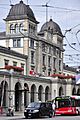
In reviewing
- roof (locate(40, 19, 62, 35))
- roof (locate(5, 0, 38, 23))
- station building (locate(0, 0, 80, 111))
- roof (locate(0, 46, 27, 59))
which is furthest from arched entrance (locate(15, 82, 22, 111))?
roof (locate(40, 19, 62, 35))

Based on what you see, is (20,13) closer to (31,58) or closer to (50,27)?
(31,58)

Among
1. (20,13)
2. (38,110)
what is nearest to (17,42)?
(20,13)

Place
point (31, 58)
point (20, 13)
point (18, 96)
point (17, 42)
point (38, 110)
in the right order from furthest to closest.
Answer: point (31, 58), point (20, 13), point (17, 42), point (18, 96), point (38, 110)

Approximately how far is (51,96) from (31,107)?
29.7 m

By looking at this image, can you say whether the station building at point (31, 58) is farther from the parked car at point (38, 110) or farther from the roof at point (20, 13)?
the parked car at point (38, 110)

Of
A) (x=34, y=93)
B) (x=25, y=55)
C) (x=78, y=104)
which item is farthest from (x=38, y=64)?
(x=78, y=104)

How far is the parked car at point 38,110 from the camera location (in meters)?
35.4

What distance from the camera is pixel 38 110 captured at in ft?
116

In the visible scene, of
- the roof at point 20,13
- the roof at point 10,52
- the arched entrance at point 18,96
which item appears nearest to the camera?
the arched entrance at point 18,96

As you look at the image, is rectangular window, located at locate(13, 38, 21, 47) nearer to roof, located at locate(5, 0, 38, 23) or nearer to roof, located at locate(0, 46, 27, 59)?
roof, located at locate(0, 46, 27, 59)

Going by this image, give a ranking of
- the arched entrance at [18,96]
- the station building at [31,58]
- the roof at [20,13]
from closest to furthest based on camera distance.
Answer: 1. the arched entrance at [18,96]
2. the station building at [31,58]
3. the roof at [20,13]

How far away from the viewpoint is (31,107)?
119 ft

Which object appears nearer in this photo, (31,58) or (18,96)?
(18,96)

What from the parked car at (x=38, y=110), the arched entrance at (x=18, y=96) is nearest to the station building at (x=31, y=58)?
the arched entrance at (x=18, y=96)
